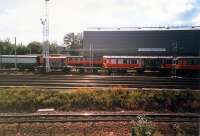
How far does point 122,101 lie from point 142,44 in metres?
59.4

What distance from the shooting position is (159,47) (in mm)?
81625

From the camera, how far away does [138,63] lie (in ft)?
178

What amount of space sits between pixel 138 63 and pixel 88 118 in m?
35.4

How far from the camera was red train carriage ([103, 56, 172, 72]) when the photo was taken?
53.6 m

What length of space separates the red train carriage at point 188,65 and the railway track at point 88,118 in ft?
104

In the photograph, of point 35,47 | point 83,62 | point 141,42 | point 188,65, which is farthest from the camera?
point 35,47

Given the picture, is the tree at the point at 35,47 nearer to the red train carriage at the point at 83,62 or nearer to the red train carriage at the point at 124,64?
the red train carriage at the point at 83,62

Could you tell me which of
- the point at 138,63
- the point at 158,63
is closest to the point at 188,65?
the point at 158,63

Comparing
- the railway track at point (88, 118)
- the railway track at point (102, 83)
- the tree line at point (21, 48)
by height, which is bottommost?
the railway track at point (88, 118)

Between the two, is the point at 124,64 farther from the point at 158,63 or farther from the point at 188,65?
the point at 188,65

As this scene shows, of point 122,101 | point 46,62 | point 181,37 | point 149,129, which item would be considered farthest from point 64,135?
point 181,37

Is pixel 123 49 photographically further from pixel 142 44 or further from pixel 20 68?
pixel 20 68

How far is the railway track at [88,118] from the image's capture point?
61.9 feet

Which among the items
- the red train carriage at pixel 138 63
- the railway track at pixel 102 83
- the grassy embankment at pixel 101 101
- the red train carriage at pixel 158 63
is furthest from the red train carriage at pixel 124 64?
the grassy embankment at pixel 101 101
